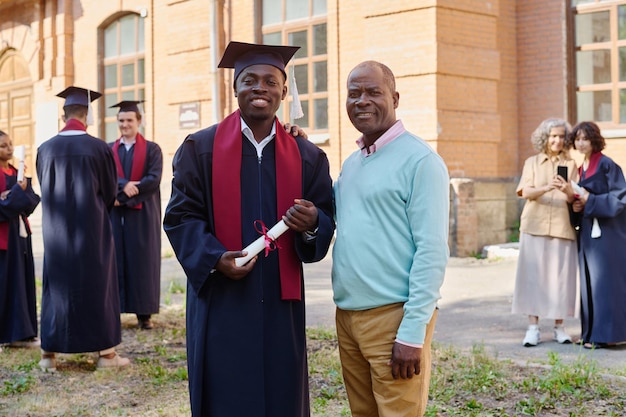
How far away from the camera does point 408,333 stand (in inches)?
119

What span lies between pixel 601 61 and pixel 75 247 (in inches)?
315

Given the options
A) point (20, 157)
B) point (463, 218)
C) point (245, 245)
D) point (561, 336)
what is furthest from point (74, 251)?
point (463, 218)

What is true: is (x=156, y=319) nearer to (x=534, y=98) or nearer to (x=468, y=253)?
(x=468, y=253)

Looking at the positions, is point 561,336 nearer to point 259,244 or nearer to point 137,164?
point 137,164

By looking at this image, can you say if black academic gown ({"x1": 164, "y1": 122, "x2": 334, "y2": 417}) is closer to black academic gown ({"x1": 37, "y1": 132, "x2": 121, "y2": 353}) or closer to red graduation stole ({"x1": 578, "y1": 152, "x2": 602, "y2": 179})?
black academic gown ({"x1": 37, "y1": 132, "x2": 121, "y2": 353})

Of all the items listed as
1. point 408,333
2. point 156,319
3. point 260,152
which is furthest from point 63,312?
point 408,333

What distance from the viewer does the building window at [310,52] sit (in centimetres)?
1256

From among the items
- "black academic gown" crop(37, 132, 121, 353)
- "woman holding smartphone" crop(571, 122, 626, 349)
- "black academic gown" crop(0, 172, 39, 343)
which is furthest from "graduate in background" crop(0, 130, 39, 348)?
"woman holding smartphone" crop(571, 122, 626, 349)

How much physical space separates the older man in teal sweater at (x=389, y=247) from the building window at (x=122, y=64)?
514 inches

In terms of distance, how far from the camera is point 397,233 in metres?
3.14

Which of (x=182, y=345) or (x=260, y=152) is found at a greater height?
(x=260, y=152)

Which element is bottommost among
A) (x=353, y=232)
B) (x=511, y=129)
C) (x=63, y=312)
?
(x=63, y=312)

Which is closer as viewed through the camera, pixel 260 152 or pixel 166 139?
pixel 260 152

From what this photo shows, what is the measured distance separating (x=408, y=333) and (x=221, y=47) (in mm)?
11485
